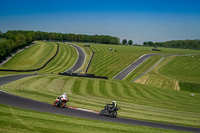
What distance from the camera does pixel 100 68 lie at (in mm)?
82625

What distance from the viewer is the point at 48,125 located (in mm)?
16281

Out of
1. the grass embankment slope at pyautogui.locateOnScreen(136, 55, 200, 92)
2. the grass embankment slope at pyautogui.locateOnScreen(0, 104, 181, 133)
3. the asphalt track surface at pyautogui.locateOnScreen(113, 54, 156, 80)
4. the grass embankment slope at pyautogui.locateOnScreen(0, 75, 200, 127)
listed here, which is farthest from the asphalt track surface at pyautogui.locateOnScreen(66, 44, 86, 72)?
the grass embankment slope at pyautogui.locateOnScreen(0, 104, 181, 133)

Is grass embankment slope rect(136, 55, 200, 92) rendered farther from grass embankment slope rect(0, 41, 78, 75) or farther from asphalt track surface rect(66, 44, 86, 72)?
grass embankment slope rect(0, 41, 78, 75)

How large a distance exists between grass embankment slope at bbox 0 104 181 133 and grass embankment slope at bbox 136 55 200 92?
4245 centimetres

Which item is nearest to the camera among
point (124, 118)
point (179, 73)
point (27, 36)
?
point (124, 118)

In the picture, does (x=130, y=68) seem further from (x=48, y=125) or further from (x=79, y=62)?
(x=48, y=125)

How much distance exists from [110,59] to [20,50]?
2449 inches

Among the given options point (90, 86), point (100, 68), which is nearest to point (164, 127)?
point (90, 86)

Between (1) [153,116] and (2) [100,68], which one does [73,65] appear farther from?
(1) [153,116]

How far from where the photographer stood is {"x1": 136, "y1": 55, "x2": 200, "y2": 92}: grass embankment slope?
58.2 meters

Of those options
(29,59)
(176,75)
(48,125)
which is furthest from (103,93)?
(29,59)

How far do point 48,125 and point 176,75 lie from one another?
60.5 meters

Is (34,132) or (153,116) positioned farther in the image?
(153,116)

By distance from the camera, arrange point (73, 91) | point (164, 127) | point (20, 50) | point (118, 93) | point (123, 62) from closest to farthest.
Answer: point (164, 127) < point (73, 91) < point (118, 93) < point (123, 62) < point (20, 50)
